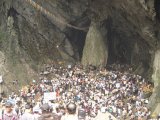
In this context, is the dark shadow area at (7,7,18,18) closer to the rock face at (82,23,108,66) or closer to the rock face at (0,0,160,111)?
the rock face at (0,0,160,111)

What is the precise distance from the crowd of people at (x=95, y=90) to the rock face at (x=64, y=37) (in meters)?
1.09

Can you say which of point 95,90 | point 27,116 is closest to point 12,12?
point 95,90

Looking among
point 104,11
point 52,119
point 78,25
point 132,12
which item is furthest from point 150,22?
point 52,119

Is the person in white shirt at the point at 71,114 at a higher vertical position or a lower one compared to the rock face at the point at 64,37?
lower

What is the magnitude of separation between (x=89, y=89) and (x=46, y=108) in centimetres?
2106

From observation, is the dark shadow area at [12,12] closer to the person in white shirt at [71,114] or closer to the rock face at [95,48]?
the rock face at [95,48]

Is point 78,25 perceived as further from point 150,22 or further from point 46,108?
point 46,108

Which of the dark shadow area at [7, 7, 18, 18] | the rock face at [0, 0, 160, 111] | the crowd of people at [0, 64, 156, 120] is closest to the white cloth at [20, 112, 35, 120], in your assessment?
the crowd of people at [0, 64, 156, 120]

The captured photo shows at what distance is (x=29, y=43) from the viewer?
39.4 metres

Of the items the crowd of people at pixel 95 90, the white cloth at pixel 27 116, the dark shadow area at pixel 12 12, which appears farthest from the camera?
the dark shadow area at pixel 12 12

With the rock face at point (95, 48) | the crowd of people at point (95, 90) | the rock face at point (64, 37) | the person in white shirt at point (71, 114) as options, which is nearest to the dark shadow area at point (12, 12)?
the rock face at point (64, 37)

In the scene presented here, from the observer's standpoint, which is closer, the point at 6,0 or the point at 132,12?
the point at 132,12

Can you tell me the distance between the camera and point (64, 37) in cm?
4006

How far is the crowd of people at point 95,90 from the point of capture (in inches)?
1050
